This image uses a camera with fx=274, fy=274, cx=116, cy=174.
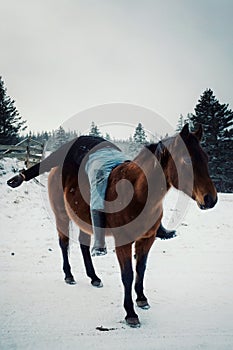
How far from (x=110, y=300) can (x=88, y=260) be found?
941 millimetres

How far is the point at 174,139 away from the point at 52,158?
2312mm

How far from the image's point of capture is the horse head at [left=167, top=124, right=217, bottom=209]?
267 cm

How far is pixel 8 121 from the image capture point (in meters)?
28.3

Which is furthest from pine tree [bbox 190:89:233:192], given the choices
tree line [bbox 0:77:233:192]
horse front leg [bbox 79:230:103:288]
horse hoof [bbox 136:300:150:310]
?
horse hoof [bbox 136:300:150:310]

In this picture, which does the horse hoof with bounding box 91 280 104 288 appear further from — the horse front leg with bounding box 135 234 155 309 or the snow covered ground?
the horse front leg with bounding box 135 234 155 309

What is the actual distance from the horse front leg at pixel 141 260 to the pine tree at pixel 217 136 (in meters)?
19.5

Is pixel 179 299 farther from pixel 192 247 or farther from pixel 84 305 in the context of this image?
pixel 192 247

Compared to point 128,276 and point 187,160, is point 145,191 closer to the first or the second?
point 187,160

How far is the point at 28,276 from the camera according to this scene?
176 inches

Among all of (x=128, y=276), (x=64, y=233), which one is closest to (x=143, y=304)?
(x=128, y=276)

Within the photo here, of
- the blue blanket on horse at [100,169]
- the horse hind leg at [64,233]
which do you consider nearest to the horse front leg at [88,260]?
the horse hind leg at [64,233]

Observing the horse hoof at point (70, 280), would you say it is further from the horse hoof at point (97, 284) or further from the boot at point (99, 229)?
the boot at point (99, 229)

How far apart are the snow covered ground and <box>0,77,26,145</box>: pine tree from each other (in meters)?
22.6

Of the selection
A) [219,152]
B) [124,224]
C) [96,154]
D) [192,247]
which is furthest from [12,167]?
[219,152]
